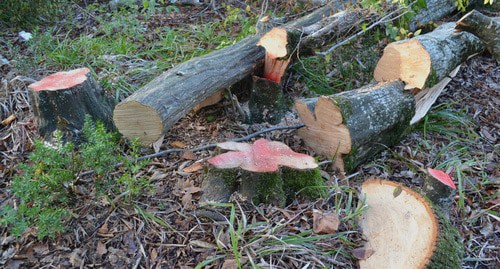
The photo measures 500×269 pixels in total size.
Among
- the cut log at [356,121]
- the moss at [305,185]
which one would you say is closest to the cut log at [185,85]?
the cut log at [356,121]

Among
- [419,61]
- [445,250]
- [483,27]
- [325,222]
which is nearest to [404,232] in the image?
[445,250]

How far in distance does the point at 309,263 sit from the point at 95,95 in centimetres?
186

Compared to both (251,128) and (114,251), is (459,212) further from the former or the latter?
(114,251)

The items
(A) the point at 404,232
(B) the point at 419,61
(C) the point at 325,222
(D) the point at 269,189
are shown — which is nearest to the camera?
(A) the point at 404,232

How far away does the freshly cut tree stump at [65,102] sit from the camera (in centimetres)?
285

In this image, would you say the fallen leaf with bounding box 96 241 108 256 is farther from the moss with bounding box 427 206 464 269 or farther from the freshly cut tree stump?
the moss with bounding box 427 206 464 269

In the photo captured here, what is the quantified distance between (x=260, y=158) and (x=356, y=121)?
851 millimetres

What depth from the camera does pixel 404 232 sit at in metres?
2.22

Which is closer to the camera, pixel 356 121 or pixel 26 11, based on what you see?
pixel 356 121

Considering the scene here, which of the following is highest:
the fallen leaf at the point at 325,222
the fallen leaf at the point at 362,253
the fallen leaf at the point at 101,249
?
the fallen leaf at the point at 325,222

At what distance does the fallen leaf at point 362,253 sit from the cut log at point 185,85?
1.40 metres

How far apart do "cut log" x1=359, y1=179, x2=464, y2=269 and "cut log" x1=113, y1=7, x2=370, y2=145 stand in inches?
53.4

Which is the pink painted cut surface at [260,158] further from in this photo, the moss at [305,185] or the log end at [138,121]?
the log end at [138,121]

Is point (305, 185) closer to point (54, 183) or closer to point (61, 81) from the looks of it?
point (54, 183)
